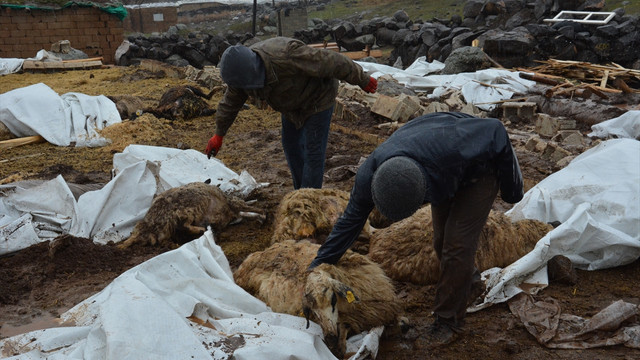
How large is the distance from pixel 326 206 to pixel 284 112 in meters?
0.97

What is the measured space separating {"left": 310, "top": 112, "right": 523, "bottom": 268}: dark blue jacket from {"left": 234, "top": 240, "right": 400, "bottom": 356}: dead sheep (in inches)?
16.1

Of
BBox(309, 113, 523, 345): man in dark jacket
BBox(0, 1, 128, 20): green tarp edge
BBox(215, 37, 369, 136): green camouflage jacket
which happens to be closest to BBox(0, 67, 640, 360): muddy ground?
BBox(309, 113, 523, 345): man in dark jacket

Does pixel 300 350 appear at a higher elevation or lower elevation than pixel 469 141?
lower

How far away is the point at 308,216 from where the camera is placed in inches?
182

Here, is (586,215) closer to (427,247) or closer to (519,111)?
(427,247)

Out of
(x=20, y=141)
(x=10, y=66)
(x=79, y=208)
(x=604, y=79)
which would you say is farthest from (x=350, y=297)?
(x=10, y=66)

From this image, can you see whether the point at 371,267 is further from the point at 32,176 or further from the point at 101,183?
the point at 32,176

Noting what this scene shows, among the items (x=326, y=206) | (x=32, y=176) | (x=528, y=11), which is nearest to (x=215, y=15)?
(x=528, y=11)

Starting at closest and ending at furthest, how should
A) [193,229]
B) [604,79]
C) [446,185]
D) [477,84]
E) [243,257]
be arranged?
1. [446,185]
2. [243,257]
3. [193,229]
4. [477,84]
5. [604,79]

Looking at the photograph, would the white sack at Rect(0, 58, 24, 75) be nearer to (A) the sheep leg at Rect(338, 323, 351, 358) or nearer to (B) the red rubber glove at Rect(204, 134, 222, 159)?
(B) the red rubber glove at Rect(204, 134, 222, 159)

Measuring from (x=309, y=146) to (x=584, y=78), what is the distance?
9.62 meters

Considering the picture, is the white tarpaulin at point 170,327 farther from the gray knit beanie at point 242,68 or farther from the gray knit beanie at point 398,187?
the gray knit beanie at point 242,68

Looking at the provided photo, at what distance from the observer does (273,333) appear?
10.3 ft

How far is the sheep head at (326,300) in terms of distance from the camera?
10.2 ft
